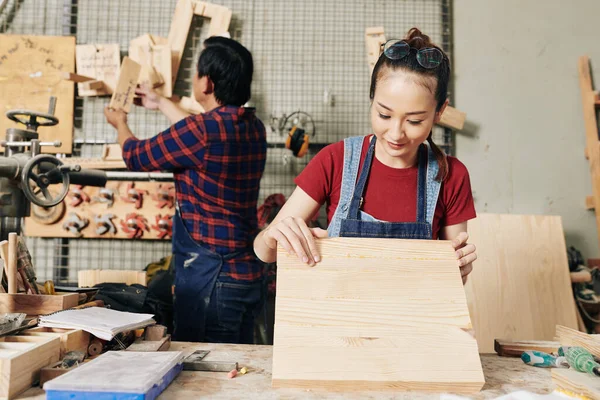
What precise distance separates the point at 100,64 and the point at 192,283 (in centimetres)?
152

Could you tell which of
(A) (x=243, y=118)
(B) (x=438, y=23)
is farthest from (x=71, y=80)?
(B) (x=438, y=23)

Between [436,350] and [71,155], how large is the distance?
2.47m

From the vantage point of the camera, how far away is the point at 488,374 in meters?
1.13

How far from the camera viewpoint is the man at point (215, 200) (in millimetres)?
2012

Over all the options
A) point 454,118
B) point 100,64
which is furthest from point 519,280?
point 100,64

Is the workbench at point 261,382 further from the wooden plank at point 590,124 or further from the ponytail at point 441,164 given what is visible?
the wooden plank at point 590,124

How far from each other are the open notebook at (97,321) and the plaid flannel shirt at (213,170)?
79cm

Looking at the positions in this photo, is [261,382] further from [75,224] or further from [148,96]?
[75,224]

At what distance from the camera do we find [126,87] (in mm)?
2379

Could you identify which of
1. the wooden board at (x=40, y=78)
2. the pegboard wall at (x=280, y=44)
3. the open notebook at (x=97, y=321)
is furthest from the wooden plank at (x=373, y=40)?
the open notebook at (x=97, y=321)

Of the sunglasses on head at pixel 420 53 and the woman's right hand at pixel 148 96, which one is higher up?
the woman's right hand at pixel 148 96

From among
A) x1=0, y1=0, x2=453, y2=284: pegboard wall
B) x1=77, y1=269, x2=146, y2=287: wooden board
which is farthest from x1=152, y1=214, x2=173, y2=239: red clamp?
x1=77, y1=269, x2=146, y2=287: wooden board

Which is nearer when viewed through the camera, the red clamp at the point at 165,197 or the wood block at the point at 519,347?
the wood block at the point at 519,347

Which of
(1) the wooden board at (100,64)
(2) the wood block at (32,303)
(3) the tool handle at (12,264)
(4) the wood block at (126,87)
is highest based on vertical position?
(1) the wooden board at (100,64)
